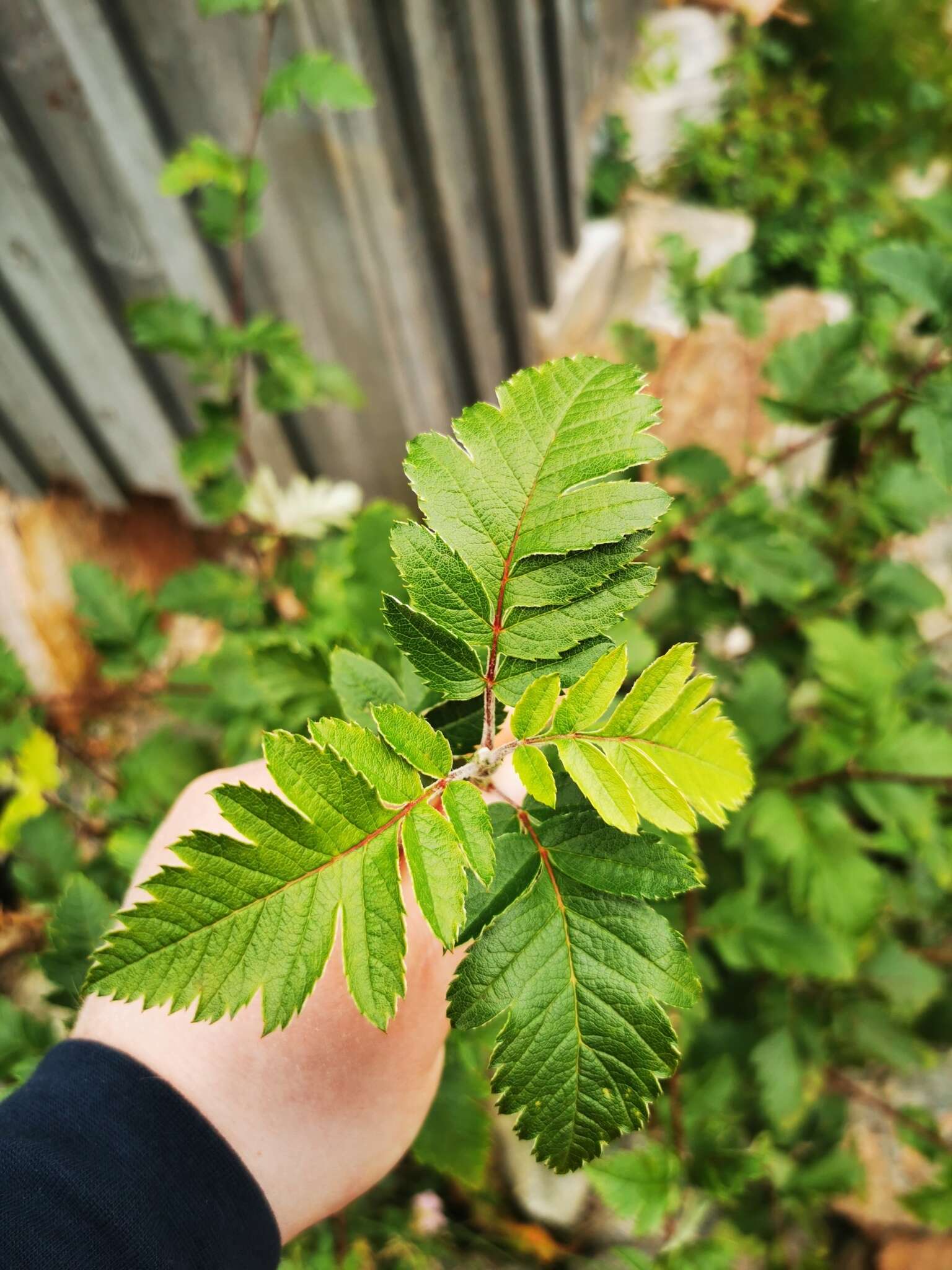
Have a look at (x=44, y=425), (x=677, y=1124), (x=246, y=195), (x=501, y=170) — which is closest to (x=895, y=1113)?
(x=677, y=1124)

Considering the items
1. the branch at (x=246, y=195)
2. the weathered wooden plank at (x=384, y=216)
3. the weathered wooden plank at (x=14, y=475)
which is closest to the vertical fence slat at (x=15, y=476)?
the weathered wooden plank at (x=14, y=475)

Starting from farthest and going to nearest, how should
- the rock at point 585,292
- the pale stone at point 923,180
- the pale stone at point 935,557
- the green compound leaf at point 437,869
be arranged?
the pale stone at point 923,180, the pale stone at point 935,557, the rock at point 585,292, the green compound leaf at point 437,869

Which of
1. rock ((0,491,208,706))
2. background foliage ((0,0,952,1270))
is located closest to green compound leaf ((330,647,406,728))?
background foliage ((0,0,952,1270))

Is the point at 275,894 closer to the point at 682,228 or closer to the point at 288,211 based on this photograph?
the point at 288,211

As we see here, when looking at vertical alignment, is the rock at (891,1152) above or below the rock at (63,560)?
below

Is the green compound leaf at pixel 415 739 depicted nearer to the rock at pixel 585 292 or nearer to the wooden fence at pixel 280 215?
the wooden fence at pixel 280 215

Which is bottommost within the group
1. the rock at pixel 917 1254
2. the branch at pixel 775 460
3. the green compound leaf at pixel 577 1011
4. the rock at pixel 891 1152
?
the rock at pixel 917 1254

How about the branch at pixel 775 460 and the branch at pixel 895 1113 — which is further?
the branch at pixel 895 1113

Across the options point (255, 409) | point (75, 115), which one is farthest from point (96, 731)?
point (75, 115)

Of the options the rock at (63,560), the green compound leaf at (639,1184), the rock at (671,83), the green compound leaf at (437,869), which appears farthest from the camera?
the rock at (671,83)
